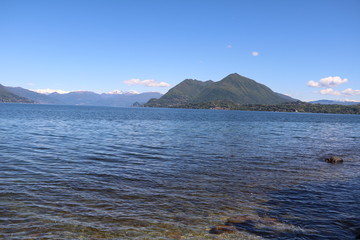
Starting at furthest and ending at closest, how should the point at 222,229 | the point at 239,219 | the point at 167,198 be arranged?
the point at 167,198, the point at 239,219, the point at 222,229

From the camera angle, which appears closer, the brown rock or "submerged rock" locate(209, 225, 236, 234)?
"submerged rock" locate(209, 225, 236, 234)

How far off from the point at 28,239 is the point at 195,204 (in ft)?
27.9

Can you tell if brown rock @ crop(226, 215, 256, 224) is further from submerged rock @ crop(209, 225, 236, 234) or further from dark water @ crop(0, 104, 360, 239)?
submerged rock @ crop(209, 225, 236, 234)

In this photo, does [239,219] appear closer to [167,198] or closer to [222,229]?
[222,229]

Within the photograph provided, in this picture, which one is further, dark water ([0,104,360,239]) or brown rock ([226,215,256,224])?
brown rock ([226,215,256,224])

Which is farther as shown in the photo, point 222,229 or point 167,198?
point 167,198

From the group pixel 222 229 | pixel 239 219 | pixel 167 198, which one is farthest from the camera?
pixel 167 198

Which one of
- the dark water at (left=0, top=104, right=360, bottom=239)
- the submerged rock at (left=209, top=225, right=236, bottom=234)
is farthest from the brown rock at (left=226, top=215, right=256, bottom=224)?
the submerged rock at (left=209, top=225, right=236, bottom=234)

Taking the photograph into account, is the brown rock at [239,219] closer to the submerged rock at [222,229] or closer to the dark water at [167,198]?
the dark water at [167,198]

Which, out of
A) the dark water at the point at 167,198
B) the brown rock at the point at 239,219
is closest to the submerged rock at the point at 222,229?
the dark water at the point at 167,198

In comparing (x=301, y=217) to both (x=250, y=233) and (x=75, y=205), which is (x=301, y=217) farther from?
(x=75, y=205)

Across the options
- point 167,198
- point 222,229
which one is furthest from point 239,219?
point 167,198

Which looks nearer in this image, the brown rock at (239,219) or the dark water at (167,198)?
the dark water at (167,198)

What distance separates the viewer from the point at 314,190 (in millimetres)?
18922
